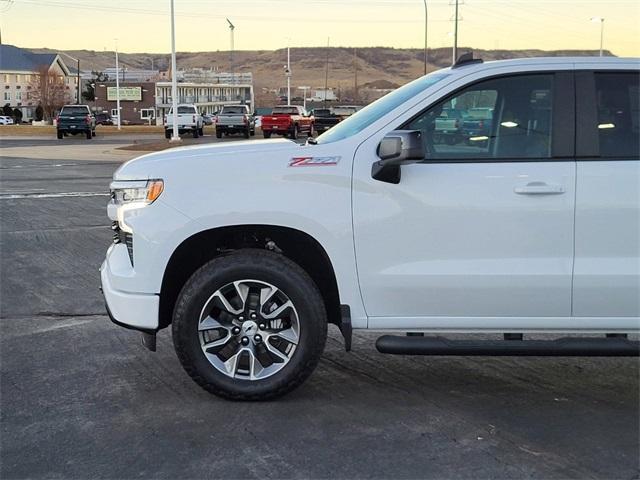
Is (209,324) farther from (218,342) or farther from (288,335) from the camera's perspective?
(288,335)

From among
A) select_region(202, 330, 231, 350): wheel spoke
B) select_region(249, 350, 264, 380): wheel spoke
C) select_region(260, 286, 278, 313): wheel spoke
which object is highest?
select_region(260, 286, 278, 313): wheel spoke

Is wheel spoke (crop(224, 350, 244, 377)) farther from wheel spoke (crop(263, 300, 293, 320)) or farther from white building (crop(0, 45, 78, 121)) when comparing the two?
white building (crop(0, 45, 78, 121))

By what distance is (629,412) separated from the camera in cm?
466

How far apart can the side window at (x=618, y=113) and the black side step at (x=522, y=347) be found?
3.66ft

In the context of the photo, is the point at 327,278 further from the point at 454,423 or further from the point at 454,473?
the point at 454,473

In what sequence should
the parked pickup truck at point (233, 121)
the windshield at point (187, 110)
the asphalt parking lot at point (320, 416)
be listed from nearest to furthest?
the asphalt parking lot at point (320, 416), the parked pickup truck at point (233, 121), the windshield at point (187, 110)

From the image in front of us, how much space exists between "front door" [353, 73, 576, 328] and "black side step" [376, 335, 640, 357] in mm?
123

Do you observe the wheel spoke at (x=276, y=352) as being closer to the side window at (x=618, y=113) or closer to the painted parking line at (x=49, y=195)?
the side window at (x=618, y=113)

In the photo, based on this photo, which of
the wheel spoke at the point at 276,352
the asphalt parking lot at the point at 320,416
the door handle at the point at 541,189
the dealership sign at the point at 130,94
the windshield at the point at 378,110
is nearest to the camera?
the asphalt parking lot at the point at 320,416

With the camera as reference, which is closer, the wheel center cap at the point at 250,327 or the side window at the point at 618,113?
the side window at the point at 618,113

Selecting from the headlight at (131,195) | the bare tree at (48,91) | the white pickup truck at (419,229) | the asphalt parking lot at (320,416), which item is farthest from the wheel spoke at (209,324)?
the bare tree at (48,91)

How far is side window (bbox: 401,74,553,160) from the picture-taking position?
4.61 m

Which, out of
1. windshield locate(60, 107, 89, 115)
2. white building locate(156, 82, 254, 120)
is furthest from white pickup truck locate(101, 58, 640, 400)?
white building locate(156, 82, 254, 120)

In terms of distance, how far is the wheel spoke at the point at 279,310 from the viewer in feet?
15.2
